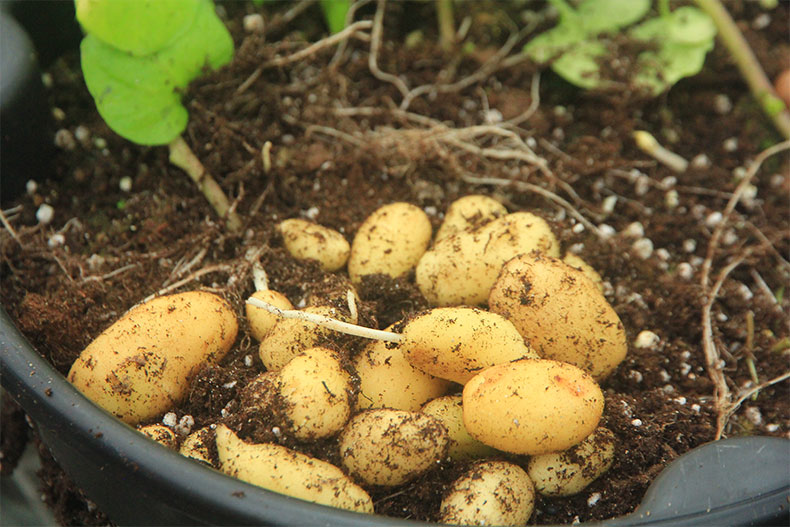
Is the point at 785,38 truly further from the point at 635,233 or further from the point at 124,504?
the point at 124,504

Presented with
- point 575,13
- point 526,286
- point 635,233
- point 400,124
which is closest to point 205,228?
point 400,124

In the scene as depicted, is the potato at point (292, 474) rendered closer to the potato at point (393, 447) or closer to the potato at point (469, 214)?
the potato at point (393, 447)

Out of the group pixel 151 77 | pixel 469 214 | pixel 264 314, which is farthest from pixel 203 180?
pixel 469 214

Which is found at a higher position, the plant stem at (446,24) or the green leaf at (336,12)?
the green leaf at (336,12)

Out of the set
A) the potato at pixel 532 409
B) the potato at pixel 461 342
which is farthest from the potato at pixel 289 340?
the potato at pixel 532 409

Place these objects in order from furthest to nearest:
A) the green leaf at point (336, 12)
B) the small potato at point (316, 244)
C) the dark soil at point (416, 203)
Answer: the green leaf at point (336, 12) → the small potato at point (316, 244) → the dark soil at point (416, 203)

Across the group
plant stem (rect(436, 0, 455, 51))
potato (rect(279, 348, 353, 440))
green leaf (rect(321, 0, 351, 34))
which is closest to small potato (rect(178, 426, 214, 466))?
potato (rect(279, 348, 353, 440))
